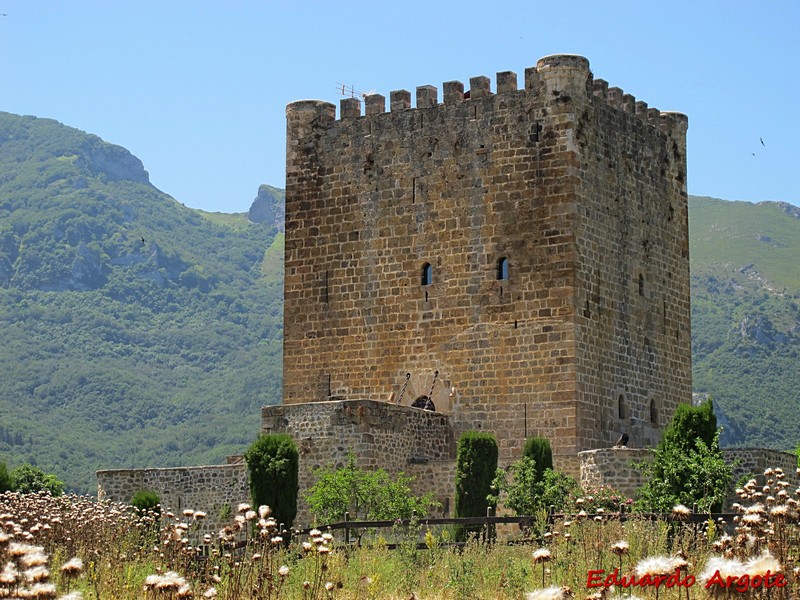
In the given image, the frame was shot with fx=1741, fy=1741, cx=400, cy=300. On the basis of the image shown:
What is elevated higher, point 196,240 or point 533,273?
point 196,240

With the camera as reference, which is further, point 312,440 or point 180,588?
point 312,440

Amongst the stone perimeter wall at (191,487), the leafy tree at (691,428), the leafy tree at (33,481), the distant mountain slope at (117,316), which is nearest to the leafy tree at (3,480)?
the stone perimeter wall at (191,487)

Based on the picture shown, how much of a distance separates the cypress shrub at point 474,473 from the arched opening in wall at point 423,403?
3259mm

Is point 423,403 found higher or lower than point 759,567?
higher

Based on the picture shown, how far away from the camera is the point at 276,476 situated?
29172 millimetres

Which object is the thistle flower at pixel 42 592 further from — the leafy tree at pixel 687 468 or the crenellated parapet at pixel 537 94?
the crenellated parapet at pixel 537 94

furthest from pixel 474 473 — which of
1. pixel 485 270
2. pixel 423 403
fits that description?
pixel 485 270

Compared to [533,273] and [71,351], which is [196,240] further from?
[533,273]

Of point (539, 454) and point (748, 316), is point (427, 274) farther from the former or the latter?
point (748, 316)

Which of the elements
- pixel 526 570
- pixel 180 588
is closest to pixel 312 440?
pixel 526 570

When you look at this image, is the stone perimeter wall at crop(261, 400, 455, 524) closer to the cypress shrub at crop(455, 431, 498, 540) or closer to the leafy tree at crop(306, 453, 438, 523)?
the leafy tree at crop(306, 453, 438, 523)

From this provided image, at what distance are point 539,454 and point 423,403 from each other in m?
4.16

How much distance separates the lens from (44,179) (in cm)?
16475

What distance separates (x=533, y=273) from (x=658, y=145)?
510 centimetres
